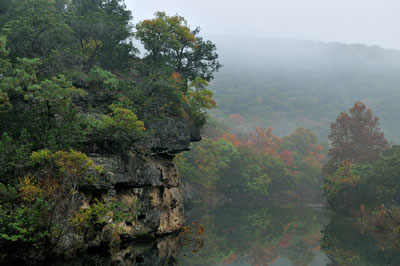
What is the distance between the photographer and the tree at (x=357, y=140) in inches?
1822

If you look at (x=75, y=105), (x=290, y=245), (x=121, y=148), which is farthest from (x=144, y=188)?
(x=290, y=245)

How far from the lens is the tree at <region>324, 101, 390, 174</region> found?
4628 centimetres

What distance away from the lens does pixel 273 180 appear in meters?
67.8

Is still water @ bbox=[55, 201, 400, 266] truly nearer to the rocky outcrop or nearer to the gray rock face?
the rocky outcrop

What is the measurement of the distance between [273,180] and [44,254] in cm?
5733

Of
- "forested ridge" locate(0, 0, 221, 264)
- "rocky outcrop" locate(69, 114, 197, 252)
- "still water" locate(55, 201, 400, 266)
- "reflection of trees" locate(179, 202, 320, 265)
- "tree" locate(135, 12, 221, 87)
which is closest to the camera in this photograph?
"forested ridge" locate(0, 0, 221, 264)

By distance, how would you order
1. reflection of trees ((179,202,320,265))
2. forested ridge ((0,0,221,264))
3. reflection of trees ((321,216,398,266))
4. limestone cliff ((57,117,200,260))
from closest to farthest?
forested ridge ((0,0,221,264)) → limestone cliff ((57,117,200,260)) → reflection of trees ((321,216,398,266)) → reflection of trees ((179,202,320,265))

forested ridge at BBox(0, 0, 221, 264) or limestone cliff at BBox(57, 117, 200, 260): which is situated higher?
forested ridge at BBox(0, 0, 221, 264)

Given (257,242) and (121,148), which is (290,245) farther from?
(121,148)

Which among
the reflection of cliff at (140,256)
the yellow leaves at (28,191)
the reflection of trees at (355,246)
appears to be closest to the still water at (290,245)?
the reflection of trees at (355,246)

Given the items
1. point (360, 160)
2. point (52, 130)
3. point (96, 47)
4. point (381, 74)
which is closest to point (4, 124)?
point (52, 130)

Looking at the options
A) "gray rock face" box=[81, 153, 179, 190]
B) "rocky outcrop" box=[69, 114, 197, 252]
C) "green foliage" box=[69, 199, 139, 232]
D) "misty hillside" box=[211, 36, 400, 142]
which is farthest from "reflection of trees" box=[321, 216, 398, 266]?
"misty hillside" box=[211, 36, 400, 142]

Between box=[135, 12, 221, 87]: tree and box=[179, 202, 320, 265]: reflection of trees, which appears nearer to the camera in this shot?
box=[179, 202, 320, 265]: reflection of trees

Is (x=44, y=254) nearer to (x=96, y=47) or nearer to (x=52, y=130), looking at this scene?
(x=52, y=130)
